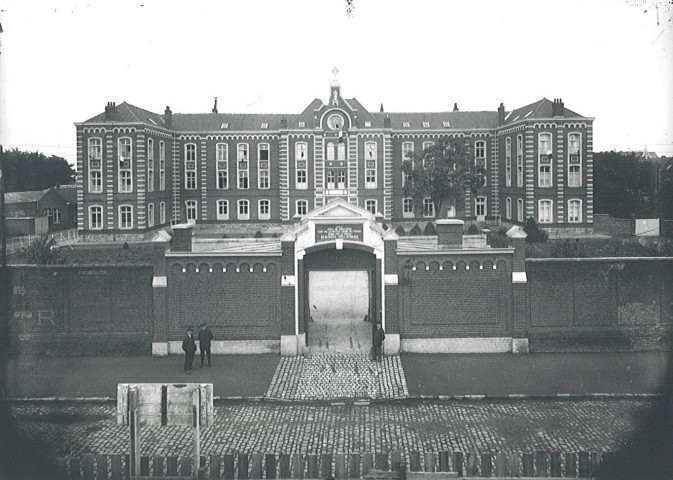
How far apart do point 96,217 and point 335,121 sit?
23382 millimetres

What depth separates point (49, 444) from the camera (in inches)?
586

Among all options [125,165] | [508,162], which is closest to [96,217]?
[125,165]

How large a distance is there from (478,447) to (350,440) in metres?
2.81

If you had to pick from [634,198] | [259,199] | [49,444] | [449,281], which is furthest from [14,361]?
[634,198]

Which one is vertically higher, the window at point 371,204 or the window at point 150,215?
the window at point 371,204

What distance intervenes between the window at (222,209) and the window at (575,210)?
106 ft

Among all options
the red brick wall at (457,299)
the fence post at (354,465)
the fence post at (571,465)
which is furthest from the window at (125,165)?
the fence post at (571,465)

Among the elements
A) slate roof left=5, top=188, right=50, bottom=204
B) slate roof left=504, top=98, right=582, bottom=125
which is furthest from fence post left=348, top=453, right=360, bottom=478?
slate roof left=5, top=188, right=50, bottom=204

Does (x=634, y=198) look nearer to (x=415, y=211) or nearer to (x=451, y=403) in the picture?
(x=415, y=211)

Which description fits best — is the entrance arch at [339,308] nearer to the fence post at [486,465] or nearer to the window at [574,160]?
the fence post at [486,465]

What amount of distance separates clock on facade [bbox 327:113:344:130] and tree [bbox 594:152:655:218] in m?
28.0

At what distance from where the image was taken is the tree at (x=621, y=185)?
2721 inches

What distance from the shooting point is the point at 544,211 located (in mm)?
56562

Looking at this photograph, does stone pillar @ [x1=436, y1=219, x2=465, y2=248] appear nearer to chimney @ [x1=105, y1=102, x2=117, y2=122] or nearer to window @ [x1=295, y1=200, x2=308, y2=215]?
chimney @ [x1=105, y1=102, x2=117, y2=122]
